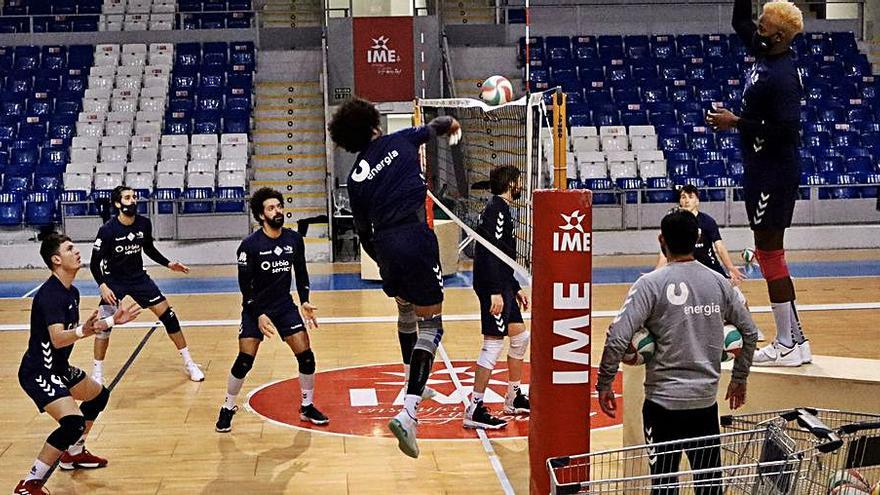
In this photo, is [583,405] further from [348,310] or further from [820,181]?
[820,181]

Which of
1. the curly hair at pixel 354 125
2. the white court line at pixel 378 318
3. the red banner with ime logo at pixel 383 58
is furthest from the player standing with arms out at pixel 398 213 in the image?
the red banner with ime logo at pixel 383 58

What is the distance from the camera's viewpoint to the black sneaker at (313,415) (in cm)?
803

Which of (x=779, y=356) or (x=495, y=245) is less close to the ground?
(x=495, y=245)

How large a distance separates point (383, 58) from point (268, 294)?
14.5m

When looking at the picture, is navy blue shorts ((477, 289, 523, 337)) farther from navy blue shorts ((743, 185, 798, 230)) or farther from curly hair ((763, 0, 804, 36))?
curly hair ((763, 0, 804, 36))

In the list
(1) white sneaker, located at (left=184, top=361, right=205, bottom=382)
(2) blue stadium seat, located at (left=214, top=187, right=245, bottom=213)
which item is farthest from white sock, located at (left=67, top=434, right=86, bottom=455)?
(2) blue stadium seat, located at (left=214, top=187, right=245, bottom=213)

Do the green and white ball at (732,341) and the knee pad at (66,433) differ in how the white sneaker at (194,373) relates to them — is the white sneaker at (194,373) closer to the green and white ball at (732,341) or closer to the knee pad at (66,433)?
the knee pad at (66,433)

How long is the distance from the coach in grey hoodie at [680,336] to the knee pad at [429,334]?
1.43 meters

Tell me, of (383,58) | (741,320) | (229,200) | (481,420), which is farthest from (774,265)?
(383,58)

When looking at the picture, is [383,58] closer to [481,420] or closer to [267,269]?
[267,269]

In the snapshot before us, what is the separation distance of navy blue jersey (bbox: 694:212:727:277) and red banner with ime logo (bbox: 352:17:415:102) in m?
13.2

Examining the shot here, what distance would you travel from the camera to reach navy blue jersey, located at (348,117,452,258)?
19.5ft

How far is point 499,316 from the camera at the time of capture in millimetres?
7719

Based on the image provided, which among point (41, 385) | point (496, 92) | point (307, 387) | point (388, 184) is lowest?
point (307, 387)
